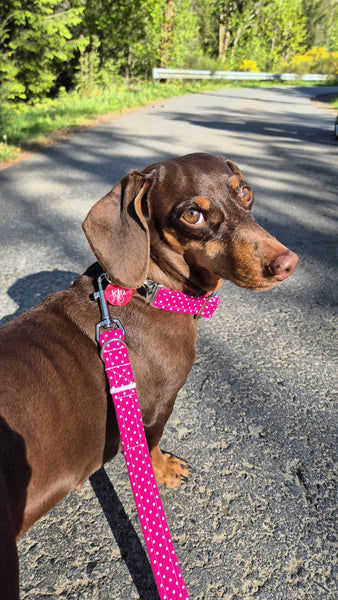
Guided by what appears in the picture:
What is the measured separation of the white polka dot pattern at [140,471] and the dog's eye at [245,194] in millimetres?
825

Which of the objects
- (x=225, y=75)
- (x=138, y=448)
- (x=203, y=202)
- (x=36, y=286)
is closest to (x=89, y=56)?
(x=36, y=286)

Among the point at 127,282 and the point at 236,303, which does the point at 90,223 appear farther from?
the point at 236,303

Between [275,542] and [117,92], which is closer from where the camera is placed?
[275,542]

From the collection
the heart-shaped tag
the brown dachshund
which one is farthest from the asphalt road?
the heart-shaped tag

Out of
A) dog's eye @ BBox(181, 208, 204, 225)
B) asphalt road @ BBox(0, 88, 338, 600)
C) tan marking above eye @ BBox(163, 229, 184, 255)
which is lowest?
asphalt road @ BBox(0, 88, 338, 600)

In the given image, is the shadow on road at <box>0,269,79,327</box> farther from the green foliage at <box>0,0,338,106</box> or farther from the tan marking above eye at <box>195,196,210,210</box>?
the green foliage at <box>0,0,338,106</box>

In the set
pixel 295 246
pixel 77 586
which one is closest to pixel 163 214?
pixel 77 586

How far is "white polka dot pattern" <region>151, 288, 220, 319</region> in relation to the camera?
5.55 feet

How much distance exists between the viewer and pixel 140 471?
1379 mm

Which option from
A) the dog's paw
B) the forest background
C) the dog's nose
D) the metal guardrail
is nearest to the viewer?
the dog's nose

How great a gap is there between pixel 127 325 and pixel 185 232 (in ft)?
1.50

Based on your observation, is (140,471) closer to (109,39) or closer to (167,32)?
(109,39)

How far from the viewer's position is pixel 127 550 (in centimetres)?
164

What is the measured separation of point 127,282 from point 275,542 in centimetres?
121
